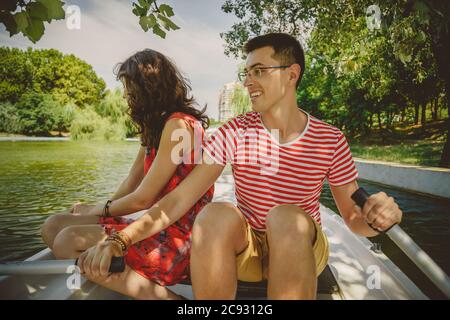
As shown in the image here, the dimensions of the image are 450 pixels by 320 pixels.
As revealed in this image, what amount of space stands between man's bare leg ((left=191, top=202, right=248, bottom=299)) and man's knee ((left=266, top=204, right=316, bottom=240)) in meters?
0.16

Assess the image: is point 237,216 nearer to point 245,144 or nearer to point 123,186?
point 245,144

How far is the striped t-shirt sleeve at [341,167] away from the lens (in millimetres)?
1876

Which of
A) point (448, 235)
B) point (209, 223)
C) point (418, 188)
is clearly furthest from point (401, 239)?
point (418, 188)

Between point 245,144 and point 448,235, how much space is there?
5739 mm

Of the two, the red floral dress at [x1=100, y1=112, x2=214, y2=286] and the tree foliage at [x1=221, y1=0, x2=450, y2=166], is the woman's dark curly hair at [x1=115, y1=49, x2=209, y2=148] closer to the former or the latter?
the red floral dress at [x1=100, y1=112, x2=214, y2=286]

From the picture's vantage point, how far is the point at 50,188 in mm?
11109

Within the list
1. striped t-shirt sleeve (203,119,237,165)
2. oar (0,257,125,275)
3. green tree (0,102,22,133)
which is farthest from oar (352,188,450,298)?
green tree (0,102,22,133)

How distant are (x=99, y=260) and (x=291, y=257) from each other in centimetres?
78

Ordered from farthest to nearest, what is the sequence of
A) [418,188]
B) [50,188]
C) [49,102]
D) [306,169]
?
1. [49,102]
2. [50,188]
3. [418,188]
4. [306,169]

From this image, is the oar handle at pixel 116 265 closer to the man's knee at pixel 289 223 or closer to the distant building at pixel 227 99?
the man's knee at pixel 289 223

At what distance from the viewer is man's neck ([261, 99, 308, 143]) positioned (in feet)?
6.40

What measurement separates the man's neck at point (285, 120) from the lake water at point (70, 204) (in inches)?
43.3

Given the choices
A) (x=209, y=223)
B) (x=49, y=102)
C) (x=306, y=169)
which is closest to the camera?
(x=209, y=223)

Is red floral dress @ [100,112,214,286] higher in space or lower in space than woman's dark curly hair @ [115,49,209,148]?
lower
